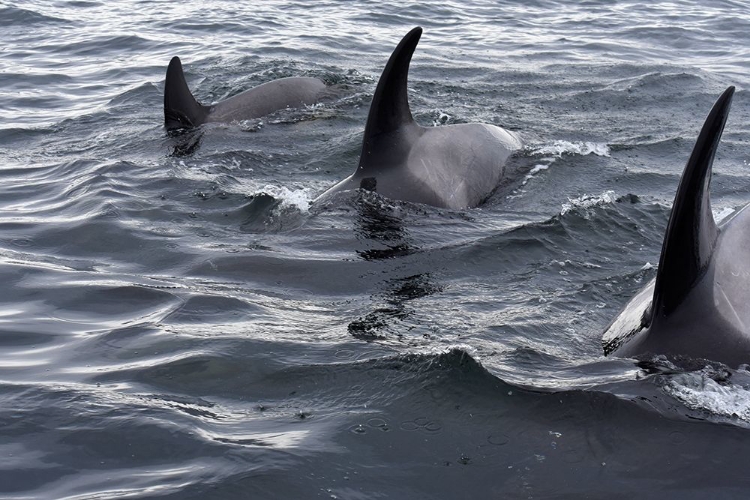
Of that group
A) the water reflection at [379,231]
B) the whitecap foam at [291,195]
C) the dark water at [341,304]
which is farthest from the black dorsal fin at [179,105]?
the water reflection at [379,231]

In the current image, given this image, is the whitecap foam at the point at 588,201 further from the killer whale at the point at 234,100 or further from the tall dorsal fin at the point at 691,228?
the killer whale at the point at 234,100

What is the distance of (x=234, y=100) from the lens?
1370 centimetres

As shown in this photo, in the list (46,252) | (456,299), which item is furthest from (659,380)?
(46,252)

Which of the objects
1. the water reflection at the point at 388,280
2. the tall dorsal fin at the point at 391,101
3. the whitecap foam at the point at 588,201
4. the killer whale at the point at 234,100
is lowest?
the water reflection at the point at 388,280

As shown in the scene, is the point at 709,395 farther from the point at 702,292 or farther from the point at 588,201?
the point at 588,201

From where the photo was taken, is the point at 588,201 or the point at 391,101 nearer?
the point at 391,101

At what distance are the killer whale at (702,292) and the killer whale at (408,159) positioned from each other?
4.06 metres

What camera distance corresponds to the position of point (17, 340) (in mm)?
6480

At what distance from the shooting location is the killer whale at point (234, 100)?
1282 centimetres

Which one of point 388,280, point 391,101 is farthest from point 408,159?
point 388,280

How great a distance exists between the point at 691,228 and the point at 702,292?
1.53ft

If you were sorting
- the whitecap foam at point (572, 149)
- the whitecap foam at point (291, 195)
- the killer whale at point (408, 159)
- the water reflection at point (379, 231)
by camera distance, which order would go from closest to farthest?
the water reflection at point (379, 231) → the killer whale at point (408, 159) → the whitecap foam at point (291, 195) → the whitecap foam at point (572, 149)

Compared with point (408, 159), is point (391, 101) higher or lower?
higher

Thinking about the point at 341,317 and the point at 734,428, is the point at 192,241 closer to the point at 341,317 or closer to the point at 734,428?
the point at 341,317
